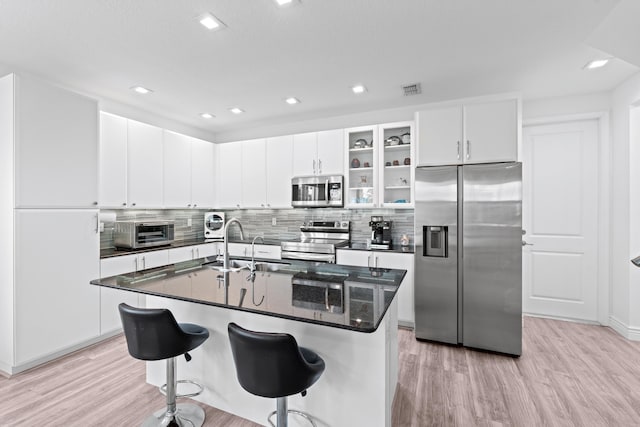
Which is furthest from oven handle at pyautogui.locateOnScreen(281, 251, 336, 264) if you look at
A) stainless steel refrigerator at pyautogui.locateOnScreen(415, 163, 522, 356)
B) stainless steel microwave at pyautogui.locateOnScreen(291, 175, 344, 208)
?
stainless steel refrigerator at pyautogui.locateOnScreen(415, 163, 522, 356)

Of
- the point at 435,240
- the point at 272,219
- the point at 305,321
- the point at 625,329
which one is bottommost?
the point at 625,329

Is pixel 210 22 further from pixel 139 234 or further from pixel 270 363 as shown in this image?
pixel 139 234

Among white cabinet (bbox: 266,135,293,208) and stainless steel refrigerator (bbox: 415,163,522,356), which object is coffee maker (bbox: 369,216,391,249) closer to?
stainless steel refrigerator (bbox: 415,163,522,356)

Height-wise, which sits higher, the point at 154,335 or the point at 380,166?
the point at 380,166

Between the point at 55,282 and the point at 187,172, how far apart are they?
2.19 metres

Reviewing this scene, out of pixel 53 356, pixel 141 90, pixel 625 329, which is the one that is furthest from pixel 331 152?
pixel 625 329

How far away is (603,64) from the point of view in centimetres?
283

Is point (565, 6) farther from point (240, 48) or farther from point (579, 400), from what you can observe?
point (579, 400)

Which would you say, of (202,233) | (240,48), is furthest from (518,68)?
(202,233)

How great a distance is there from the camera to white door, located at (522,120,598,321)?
3.61 metres

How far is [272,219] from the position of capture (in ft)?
16.1

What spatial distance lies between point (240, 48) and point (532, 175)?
12.4 feet

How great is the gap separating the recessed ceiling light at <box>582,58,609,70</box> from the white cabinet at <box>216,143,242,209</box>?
4.34 m

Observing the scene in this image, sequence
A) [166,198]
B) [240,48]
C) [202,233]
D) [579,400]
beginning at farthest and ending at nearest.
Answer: [202,233]
[166,198]
[240,48]
[579,400]
